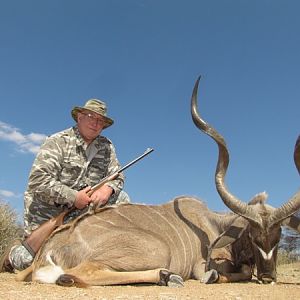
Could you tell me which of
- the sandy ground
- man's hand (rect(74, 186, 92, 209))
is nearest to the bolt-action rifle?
man's hand (rect(74, 186, 92, 209))

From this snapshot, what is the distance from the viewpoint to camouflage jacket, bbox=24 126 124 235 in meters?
4.98

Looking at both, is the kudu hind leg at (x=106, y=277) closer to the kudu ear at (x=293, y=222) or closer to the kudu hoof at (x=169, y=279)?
the kudu hoof at (x=169, y=279)

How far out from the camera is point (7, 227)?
7926 millimetres

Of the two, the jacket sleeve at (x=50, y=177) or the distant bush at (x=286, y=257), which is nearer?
the jacket sleeve at (x=50, y=177)

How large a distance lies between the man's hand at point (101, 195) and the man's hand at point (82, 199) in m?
0.07

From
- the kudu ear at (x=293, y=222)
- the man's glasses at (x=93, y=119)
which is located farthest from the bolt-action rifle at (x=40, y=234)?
the kudu ear at (x=293, y=222)

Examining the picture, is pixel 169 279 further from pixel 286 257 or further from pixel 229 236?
pixel 286 257

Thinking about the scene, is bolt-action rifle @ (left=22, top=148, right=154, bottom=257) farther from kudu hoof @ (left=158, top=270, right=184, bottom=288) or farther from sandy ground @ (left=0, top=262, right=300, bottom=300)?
kudu hoof @ (left=158, top=270, right=184, bottom=288)

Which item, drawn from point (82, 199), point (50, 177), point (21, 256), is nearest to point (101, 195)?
point (82, 199)

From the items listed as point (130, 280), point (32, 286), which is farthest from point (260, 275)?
point (32, 286)

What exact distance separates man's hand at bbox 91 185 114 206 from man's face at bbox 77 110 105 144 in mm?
640

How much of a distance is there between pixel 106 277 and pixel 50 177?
4.72ft

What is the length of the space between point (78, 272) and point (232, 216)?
6.45 ft

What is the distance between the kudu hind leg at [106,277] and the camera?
3896 millimetres
